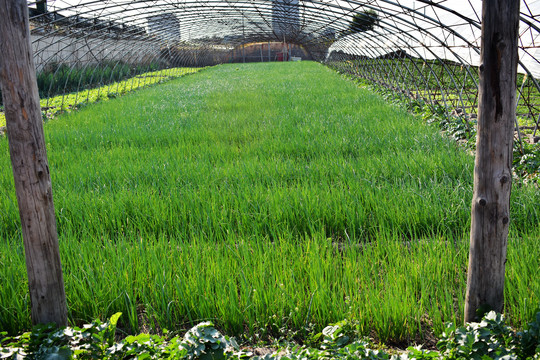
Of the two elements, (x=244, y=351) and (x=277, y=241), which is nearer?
(x=244, y=351)

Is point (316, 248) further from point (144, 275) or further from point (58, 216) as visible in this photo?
point (58, 216)

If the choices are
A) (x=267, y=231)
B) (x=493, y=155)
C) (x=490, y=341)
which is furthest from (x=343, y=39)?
(x=490, y=341)

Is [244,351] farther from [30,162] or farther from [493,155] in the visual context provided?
[493,155]

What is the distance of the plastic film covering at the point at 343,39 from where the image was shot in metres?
6.62

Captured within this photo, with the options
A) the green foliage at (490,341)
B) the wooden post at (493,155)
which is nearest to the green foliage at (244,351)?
the green foliage at (490,341)

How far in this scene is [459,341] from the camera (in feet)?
5.51

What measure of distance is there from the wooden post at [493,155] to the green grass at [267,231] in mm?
213

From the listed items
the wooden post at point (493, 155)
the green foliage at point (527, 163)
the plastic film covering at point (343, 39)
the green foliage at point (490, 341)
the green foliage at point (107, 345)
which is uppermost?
the plastic film covering at point (343, 39)

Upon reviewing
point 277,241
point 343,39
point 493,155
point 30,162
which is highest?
point 343,39

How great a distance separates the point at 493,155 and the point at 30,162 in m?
1.91

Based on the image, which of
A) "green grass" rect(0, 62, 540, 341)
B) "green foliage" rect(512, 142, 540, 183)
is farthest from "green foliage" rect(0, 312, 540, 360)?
"green foliage" rect(512, 142, 540, 183)

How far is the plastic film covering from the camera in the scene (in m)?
6.62

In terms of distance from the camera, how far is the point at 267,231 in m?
3.25

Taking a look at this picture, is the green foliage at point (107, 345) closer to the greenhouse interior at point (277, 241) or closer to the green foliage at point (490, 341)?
the greenhouse interior at point (277, 241)
